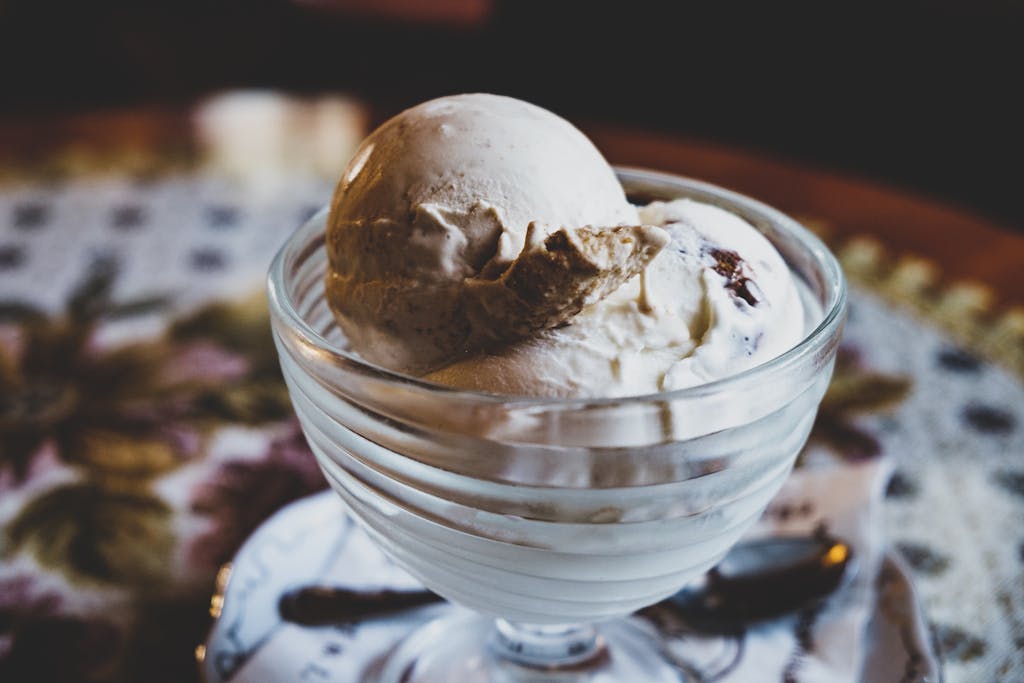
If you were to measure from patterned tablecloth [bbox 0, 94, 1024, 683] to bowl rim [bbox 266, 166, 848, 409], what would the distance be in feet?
0.70

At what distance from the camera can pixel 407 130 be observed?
1.45ft

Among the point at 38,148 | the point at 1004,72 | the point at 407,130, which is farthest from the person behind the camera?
the point at 1004,72

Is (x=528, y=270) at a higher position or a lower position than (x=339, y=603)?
higher

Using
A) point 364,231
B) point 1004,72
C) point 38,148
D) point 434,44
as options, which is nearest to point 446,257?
point 364,231

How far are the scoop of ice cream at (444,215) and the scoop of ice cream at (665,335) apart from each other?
0.02 m

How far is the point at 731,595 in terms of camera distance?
1.72 ft

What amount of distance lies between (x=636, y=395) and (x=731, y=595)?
0.21m

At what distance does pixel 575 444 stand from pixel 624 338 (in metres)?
0.07

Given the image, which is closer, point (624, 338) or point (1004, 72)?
point (624, 338)

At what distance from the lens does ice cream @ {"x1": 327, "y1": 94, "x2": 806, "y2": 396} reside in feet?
1.23

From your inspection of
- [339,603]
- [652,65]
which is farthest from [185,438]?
[652,65]

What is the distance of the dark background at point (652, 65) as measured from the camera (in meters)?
1.67

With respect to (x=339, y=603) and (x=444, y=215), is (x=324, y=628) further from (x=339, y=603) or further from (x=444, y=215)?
(x=444, y=215)

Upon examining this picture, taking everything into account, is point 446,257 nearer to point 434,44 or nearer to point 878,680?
point 878,680
